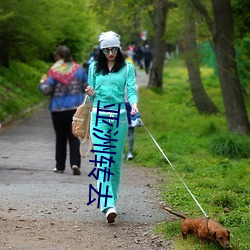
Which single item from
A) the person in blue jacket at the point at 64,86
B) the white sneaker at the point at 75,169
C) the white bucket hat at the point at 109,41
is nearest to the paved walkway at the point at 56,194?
the white sneaker at the point at 75,169

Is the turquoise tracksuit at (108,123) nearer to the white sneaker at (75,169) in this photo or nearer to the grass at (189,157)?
the grass at (189,157)

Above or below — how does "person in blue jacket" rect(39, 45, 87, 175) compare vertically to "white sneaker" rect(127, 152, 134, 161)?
above

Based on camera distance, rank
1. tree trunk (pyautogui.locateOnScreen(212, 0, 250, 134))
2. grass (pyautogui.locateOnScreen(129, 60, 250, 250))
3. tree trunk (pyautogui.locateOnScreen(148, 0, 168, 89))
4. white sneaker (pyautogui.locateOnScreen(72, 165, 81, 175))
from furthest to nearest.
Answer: tree trunk (pyautogui.locateOnScreen(148, 0, 168, 89))
tree trunk (pyautogui.locateOnScreen(212, 0, 250, 134))
white sneaker (pyautogui.locateOnScreen(72, 165, 81, 175))
grass (pyautogui.locateOnScreen(129, 60, 250, 250))

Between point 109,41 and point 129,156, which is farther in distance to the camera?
point 129,156

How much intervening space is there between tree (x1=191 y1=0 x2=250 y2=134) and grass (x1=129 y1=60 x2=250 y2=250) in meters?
0.91

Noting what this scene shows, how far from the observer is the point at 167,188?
9.68 m

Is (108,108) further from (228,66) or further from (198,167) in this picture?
(228,66)

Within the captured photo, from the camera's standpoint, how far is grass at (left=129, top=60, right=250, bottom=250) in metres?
7.28

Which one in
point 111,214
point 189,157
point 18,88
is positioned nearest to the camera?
point 111,214

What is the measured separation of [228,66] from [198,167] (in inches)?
199

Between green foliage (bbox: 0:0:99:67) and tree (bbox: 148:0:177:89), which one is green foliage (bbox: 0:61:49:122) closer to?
green foliage (bbox: 0:0:99:67)

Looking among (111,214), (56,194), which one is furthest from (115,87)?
(56,194)

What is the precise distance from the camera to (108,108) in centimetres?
750

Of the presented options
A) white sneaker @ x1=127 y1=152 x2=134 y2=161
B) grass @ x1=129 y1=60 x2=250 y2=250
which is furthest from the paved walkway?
white sneaker @ x1=127 y1=152 x2=134 y2=161
